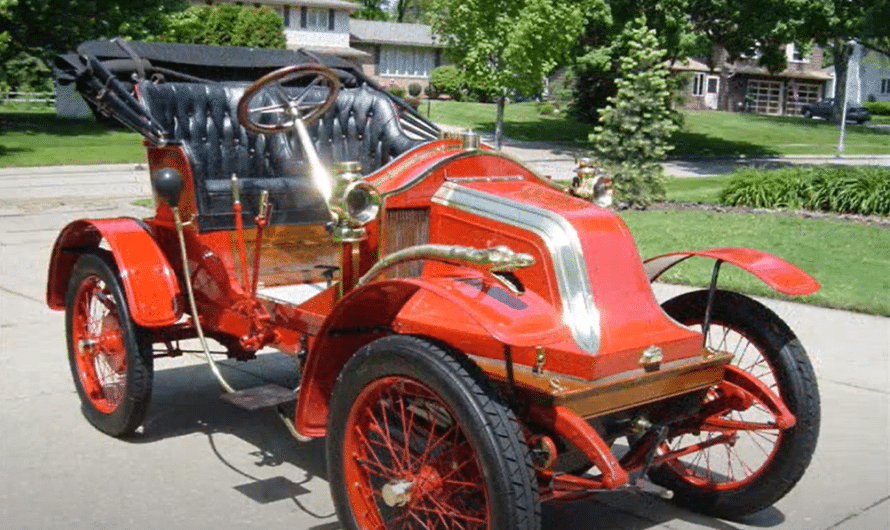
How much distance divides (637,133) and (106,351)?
928 centimetres

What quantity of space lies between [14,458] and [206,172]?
174 cm

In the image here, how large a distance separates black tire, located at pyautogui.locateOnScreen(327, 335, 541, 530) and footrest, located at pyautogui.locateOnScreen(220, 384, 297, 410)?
0.82 m

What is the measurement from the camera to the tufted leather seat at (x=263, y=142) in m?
5.57

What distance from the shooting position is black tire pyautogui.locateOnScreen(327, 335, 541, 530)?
3.18 meters

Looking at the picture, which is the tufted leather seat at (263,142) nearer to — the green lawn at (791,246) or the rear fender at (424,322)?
the rear fender at (424,322)

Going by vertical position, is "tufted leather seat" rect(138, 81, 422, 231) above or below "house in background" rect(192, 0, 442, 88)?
below

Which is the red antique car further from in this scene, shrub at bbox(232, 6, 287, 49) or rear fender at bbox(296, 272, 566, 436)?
shrub at bbox(232, 6, 287, 49)

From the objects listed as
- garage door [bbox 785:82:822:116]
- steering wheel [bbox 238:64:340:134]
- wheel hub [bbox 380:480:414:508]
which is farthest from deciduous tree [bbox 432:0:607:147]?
garage door [bbox 785:82:822:116]

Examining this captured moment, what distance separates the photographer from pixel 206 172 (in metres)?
5.74

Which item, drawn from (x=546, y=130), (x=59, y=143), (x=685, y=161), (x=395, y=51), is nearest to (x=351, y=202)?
(x=685, y=161)

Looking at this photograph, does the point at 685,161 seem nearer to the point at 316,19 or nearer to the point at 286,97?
the point at 286,97

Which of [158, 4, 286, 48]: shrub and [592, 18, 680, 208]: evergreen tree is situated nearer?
[592, 18, 680, 208]: evergreen tree

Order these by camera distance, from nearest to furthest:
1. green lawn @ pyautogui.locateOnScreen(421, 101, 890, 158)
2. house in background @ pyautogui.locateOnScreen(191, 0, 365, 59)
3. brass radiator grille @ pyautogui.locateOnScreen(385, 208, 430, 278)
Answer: brass radiator grille @ pyautogui.locateOnScreen(385, 208, 430, 278) → green lawn @ pyautogui.locateOnScreen(421, 101, 890, 158) → house in background @ pyautogui.locateOnScreen(191, 0, 365, 59)

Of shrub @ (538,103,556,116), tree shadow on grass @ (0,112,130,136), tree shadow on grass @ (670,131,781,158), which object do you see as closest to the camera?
tree shadow on grass @ (670,131,781,158)
